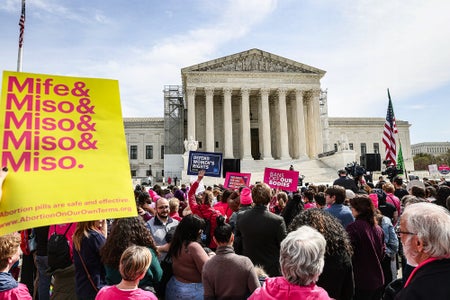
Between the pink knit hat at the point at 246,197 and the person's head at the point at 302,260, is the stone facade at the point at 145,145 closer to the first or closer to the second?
the pink knit hat at the point at 246,197

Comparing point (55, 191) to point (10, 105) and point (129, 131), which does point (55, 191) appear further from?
point (129, 131)

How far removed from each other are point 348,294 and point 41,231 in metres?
4.10

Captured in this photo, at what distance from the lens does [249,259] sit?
3398mm

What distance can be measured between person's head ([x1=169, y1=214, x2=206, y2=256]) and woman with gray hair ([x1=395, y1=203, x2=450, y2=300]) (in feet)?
7.02

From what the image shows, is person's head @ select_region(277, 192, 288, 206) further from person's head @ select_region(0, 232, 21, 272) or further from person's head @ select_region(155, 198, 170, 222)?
person's head @ select_region(0, 232, 21, 272)

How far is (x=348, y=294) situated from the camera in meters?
3.53

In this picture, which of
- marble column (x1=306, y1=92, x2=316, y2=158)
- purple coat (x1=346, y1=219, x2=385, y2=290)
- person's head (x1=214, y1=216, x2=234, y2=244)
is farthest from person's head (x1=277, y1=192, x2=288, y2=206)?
marble column (x1=306, y1=92, x2=316, y2=158)

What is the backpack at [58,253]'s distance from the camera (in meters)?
3.97

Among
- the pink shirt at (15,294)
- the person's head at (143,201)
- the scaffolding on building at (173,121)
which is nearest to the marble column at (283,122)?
the scaffolding on building at (173,121)

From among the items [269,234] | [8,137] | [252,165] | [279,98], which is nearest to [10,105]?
[8,137]

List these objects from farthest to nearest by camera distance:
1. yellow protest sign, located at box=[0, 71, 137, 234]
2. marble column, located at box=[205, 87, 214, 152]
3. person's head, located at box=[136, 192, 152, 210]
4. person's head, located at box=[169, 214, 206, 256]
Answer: marble column, located at box=[205, 87, 214, 152]
person's head, located at box=[136, 192, 152, 210]
person's head, located at box=[169, 214, 206, 256]
yellow protest sign, located at box=[0, 71, 137, 234]

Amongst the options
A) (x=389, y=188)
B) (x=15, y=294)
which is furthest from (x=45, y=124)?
(x=389, y=188)

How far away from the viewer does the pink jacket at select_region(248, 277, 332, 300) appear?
7.59 feet

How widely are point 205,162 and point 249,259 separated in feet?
29.4
